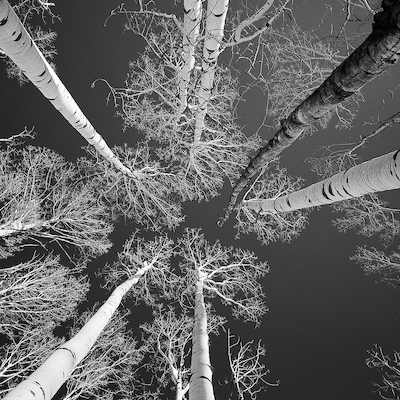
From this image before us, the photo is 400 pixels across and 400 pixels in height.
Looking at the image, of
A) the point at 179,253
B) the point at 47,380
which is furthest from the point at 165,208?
the point at 47,380

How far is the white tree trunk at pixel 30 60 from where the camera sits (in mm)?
2207

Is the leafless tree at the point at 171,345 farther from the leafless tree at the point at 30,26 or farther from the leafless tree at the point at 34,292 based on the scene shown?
the leafless tree at the point at 30,26

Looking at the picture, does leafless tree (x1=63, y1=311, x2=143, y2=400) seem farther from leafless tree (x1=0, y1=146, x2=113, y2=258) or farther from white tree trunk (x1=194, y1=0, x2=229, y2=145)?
white tree trunk (x1=194, y1=0, x2=229, y2=145)

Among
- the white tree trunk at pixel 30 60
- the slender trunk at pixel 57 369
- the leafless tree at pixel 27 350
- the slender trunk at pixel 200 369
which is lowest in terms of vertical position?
the leafless tree at pixel 27 350

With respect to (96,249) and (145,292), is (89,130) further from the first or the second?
(145,292)

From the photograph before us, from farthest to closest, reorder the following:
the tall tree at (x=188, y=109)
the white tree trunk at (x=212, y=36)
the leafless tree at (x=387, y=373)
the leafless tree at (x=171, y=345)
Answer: the leafless tree at (x=171, y=345)
the leafless tree at (x=387, y=373)
the tall tree at (x=188, y=109)
the white tree trunk at (x=212, y=36)

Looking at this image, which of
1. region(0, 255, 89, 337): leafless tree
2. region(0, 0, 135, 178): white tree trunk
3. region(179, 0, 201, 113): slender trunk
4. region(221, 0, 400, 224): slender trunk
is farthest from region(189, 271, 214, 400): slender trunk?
region(0, 255, 89, 337): leafless tree

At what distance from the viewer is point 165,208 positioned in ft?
24.6

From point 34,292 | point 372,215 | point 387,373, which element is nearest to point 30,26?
point 34,292

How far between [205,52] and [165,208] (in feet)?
14.8

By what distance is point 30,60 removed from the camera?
2711 mm

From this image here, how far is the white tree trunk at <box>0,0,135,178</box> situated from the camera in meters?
2.21

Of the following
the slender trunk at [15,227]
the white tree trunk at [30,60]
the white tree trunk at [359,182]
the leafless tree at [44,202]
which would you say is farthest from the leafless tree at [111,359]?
the white tree trunk at [359,182]

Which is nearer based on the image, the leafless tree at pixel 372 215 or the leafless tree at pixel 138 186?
the leafless tree at pixel 372 215
